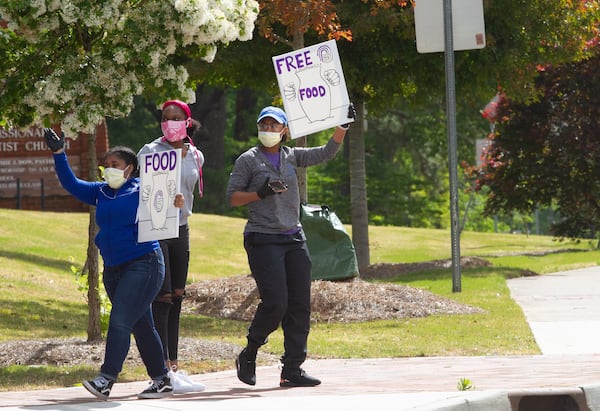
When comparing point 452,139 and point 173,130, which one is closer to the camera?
point 173,130

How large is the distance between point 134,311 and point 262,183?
131 cm

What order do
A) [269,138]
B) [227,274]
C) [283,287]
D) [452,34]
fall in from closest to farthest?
[283,287] → [269,138] → [452,34] → [227,274]

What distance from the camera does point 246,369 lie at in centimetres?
874

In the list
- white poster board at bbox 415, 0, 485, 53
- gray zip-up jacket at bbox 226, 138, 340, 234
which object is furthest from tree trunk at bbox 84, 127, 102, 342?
white poster board at bbox 415, 0, 485, 53

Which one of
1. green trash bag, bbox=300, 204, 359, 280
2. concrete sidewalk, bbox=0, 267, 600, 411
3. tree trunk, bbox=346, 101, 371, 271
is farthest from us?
tree trunk, bbox=346, 101, 371, 271

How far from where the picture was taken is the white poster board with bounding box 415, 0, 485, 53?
1745cm

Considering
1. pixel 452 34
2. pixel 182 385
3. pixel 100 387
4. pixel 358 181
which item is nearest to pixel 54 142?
pixel 100 387

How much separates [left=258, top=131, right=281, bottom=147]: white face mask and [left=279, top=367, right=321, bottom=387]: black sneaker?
1.51 meters

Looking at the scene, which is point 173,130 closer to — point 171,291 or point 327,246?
point 171,291

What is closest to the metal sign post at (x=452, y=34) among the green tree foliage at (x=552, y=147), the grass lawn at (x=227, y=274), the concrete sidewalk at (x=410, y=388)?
the grass lawn at (x=227, y=274)

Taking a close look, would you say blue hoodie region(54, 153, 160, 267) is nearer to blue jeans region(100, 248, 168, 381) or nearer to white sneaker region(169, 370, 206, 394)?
blue jeans region(100, 248, 168, 381)

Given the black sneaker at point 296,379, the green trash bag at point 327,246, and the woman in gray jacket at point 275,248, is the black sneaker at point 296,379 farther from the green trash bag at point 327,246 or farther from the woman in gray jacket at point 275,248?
the green trash bag at point 327,246

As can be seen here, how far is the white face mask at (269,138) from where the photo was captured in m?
8.74

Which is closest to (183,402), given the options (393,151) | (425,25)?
(425,25)
